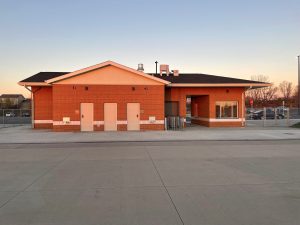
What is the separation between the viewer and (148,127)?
83.1 feet

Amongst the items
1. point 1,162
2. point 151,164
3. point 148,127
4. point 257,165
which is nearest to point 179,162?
point 151,164

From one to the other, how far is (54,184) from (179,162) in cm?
460

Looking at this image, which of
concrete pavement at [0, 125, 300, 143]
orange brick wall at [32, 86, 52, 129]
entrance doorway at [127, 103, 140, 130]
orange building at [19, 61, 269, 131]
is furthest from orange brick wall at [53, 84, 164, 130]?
orange brick wall at [32, 86, 52, 129]

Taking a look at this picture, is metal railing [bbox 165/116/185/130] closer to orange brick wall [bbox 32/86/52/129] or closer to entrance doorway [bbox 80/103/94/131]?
entrance doorway [bbox 80/103/94/131]

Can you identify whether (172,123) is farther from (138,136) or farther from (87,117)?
(87,117)

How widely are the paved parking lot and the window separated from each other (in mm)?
16325

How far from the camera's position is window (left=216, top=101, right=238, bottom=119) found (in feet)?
93.1

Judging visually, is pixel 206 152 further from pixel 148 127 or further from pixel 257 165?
pixel 148 127

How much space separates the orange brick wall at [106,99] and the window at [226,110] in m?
6.06

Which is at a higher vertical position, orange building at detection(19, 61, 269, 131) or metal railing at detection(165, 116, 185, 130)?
orange building at detection(19, 61, 269, 131)

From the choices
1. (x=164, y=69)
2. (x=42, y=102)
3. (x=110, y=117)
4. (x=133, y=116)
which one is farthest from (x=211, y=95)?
(x=42, y=102)

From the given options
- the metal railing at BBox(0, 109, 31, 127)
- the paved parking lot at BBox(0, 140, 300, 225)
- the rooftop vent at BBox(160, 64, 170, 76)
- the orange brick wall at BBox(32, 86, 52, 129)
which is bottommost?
the paved parking lot at BBox(0, 140, 300, 225)

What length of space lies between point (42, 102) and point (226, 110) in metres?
16.7

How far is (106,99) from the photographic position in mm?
24891
